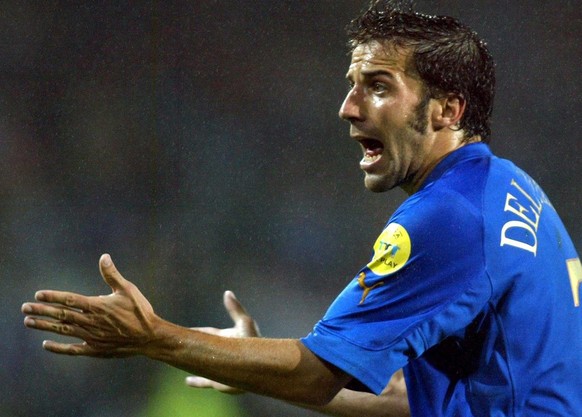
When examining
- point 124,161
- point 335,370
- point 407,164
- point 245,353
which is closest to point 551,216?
point 407,164

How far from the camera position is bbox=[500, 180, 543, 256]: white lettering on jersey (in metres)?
1.84

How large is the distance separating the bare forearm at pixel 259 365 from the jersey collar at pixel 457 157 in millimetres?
548

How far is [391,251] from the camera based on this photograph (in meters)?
1.83

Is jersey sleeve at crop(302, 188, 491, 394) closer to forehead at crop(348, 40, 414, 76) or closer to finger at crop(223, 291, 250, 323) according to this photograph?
forehead at crop(348, 40, 414, 76)

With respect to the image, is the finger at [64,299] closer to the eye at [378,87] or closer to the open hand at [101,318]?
the open hand at [101,318]

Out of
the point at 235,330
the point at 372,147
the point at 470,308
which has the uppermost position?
the point at 372,147

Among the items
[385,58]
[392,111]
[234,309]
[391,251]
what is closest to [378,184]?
[392,111]

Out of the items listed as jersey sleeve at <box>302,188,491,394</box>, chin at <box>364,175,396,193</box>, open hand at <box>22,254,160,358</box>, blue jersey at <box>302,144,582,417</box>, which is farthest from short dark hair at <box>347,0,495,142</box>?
open hand at <box>22,254,160,358</box>

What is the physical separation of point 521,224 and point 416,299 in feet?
1.00

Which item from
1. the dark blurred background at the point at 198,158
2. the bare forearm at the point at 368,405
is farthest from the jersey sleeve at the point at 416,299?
the dark blurred background at the point at 198,158

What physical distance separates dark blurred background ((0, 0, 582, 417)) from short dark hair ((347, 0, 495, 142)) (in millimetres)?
3128

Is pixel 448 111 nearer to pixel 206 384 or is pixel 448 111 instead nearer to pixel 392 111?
pixel 392 111

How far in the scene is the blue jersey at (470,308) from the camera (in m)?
1.78

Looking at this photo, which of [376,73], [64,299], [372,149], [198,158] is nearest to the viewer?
[64,299]
